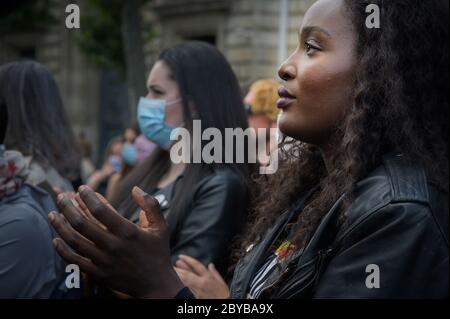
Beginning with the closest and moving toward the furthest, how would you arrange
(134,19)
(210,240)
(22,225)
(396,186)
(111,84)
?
(396,186) → (22,225) → (210,240) → (134,19) → (111,84)

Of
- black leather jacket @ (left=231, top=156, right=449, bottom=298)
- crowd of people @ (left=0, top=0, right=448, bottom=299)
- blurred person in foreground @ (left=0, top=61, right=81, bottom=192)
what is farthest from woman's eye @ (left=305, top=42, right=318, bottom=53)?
blurred person in foreground @ (left=0, top=61, right=81, bottom=192)

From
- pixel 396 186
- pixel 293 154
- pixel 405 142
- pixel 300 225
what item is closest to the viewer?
pixel 396 186

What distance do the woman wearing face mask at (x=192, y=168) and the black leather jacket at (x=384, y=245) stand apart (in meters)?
1.15

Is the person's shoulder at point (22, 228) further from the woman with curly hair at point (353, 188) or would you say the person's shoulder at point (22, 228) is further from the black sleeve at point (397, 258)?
the black sleeve at point (397, 258)

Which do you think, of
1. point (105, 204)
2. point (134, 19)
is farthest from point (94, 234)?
point (134, 19)

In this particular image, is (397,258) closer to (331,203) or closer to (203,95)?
(331,203)

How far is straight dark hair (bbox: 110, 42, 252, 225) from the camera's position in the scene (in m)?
3.10

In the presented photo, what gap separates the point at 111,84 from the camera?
670 inches

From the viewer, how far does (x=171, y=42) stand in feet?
47.5

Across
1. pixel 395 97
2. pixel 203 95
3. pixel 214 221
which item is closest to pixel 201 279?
pixel 214 221

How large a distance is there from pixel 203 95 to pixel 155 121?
0.89ft

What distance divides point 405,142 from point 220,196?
1.32 m

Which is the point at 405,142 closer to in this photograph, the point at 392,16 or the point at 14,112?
the point at 392,16

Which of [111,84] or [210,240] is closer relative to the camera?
[210,240]
